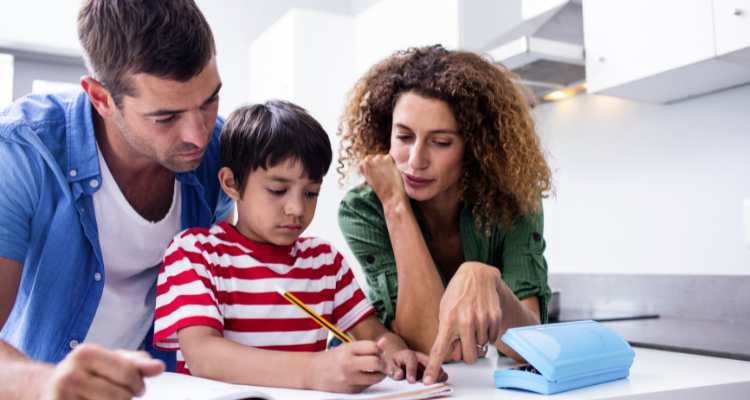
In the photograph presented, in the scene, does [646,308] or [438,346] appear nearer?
[438,346]

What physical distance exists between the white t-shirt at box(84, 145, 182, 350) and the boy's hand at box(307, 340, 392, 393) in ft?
1.63

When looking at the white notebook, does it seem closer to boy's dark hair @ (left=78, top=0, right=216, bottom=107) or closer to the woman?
the woman

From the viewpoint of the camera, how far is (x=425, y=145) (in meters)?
1.18

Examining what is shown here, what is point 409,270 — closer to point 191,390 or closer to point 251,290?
point 251,290

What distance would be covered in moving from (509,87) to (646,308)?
97 centimetres

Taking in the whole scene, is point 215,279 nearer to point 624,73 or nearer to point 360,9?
point 624,73

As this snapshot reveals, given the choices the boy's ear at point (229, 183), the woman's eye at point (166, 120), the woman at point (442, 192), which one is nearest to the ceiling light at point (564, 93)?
the woman at point (442, 192)

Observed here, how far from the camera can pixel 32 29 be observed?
9.21 feet

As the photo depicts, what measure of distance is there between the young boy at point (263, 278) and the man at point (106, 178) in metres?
0.10

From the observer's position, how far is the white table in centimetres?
67

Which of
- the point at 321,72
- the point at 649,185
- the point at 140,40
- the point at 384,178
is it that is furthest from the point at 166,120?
the point at 321,72

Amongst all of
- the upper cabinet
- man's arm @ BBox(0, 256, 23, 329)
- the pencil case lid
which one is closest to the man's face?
man's arm @ BBox(0, 256, 23, 329)

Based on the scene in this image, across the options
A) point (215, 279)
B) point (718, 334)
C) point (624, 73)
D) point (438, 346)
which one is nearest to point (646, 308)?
point (718, 334)

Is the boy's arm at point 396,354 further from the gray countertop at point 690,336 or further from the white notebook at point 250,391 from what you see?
the gray countertop at point 690,336
